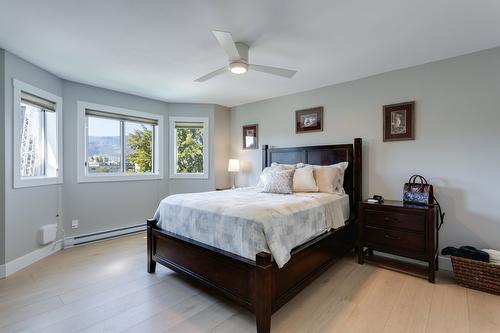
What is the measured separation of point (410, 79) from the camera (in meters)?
3.15

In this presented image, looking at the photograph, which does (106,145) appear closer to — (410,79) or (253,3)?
(253,3)

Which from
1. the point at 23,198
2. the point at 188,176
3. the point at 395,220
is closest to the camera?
the point at 395,220

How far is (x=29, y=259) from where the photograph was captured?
307 cm

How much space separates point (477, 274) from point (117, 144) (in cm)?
523

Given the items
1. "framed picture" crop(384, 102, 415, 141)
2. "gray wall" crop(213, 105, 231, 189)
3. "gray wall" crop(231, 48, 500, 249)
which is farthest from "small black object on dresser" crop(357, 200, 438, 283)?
"gray wall" crop(213, 105, 231, 189)

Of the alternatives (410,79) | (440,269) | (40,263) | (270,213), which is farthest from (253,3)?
(40,263)

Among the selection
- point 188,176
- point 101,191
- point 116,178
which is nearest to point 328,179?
point 188,176

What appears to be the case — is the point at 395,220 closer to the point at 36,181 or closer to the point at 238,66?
the point at 238,66

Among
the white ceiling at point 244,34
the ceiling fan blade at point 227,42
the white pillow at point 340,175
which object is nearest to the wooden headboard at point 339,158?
the white pillow at point 340,175

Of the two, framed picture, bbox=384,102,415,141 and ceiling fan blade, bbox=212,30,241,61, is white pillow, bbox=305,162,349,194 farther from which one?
ceiling fan blade, bbox=212,30,241,61

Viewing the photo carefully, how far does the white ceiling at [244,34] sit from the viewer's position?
1967 mm

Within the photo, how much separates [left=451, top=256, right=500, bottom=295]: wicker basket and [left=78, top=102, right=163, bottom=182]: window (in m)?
4.64

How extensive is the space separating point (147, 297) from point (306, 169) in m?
2.43

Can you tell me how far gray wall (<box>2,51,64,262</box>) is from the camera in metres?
2.78
